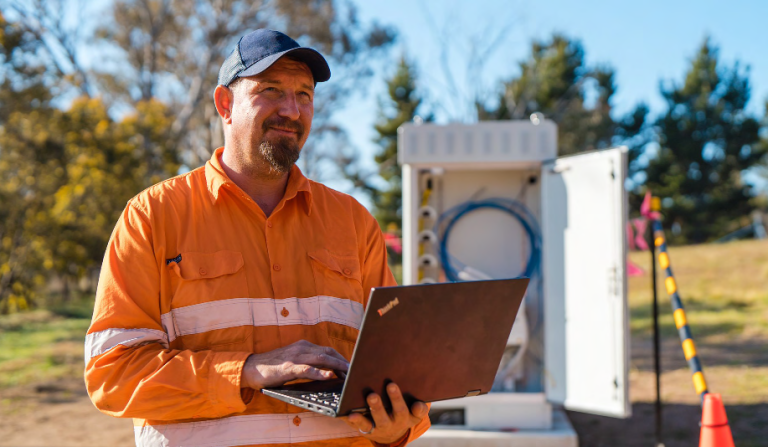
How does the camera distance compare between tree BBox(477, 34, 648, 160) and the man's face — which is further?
tree BBox(477, 34, 648, 160)

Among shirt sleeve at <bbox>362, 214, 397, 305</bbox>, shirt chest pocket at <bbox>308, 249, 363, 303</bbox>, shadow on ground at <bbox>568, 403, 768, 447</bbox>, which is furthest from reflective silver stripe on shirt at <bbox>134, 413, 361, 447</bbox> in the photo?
shadow on ground at <bbox>568, 403, 768, 447</bbox>

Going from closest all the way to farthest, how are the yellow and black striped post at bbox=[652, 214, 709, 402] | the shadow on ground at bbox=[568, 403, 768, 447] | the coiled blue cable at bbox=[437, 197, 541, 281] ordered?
the yellow and black striped post at bbox=[652, 214, 709, 402]
the coiled blue cable at bbox=[437, 197, 541, 281]
the shadow on ground at bbox=[568, 403, 768, 447]

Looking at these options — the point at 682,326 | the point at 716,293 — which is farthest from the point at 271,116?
the point at 716,293

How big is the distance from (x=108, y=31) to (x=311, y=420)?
63.6 feet

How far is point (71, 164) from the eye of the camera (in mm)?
11938

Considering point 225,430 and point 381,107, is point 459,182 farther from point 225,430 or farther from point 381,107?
point 381,107

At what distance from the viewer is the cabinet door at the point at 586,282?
15.2ft

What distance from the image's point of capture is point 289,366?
156 centimetres

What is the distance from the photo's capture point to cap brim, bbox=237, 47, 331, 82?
1806 mm

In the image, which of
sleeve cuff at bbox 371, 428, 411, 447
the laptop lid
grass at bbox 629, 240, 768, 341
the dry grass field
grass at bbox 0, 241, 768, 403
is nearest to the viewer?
the laptop lid

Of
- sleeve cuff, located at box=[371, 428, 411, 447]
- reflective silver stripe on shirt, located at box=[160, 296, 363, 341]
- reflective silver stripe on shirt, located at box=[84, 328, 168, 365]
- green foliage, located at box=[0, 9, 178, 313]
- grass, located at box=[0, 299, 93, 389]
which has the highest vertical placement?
green foliage, located at box=[0, 9, 178, 313]

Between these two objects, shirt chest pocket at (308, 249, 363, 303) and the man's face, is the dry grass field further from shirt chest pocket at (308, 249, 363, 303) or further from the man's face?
the man's face

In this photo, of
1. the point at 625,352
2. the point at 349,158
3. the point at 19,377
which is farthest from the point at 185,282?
the point at 349,158

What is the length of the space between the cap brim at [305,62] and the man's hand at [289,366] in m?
0.73
